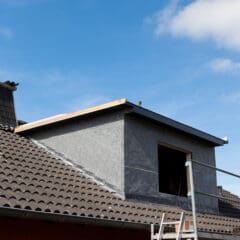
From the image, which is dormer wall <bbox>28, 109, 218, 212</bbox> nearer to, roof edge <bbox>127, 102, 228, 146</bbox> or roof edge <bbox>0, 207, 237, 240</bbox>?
roof edge <bbox>127, 102, 228, 146</bbox>

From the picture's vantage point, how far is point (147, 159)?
11.4 metres

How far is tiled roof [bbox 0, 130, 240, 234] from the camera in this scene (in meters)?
7.81

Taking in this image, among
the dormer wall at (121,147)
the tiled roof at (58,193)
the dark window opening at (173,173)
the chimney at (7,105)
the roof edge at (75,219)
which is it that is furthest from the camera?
the dark window opening at (173,173)

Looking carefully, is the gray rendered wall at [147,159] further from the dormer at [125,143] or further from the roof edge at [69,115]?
the roof edge at [69,115]

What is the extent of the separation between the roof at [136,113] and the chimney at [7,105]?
92 cm

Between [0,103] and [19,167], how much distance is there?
577cm

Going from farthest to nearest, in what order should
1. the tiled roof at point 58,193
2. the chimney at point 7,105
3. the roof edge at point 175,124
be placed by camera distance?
the chimney at point 7,105 → the roof edge at point 175,124 → the tiled roof at point 58,193

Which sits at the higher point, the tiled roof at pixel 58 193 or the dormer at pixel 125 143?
the dormer at pixel 125 143

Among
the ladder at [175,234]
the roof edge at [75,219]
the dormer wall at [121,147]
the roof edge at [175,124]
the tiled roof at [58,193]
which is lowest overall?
the ladder at [175,234]

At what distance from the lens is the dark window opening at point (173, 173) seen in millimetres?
14883

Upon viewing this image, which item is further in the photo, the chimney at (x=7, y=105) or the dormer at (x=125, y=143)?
the chimney at (x=7, y=105)

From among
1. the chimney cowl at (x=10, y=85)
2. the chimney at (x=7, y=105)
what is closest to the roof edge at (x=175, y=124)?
the chimney at (x=7, y=105)

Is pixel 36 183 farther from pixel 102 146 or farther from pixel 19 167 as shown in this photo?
pixel 102 146

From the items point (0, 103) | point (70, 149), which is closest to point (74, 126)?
point (70, 149)
